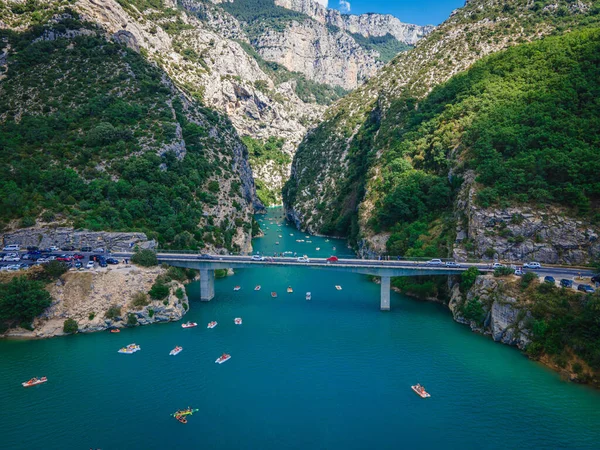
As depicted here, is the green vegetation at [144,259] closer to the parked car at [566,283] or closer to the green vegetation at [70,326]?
the green vegetation at [70,326]

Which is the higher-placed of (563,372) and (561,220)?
(561,220)

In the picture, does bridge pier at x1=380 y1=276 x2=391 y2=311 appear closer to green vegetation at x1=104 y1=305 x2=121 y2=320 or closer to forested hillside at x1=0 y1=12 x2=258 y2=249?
forested hillside at x1=0 y1=12 x2=258 y2=249

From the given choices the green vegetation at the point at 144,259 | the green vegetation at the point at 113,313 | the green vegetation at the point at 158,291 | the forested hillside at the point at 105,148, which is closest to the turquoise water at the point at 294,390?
the green vegetation at the point at 113,313

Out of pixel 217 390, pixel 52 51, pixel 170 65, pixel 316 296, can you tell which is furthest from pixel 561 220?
pixel 170 65

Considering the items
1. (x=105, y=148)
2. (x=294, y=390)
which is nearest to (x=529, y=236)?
(x=294, y=390)

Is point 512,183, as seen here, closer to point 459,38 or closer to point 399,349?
point 399,349
